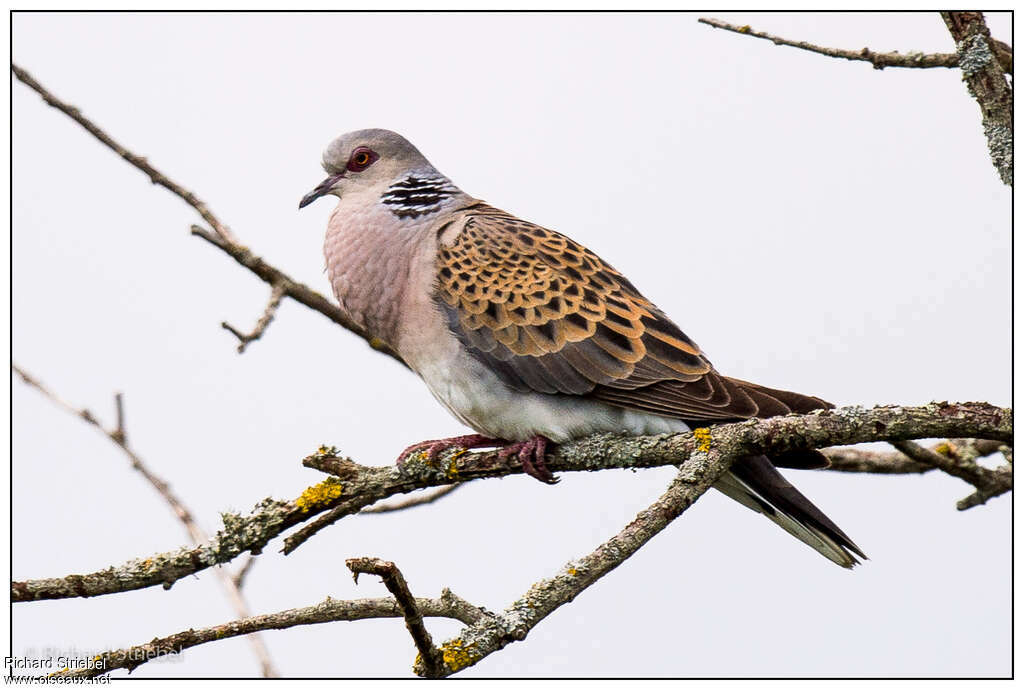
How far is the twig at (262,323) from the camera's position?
13.6ft

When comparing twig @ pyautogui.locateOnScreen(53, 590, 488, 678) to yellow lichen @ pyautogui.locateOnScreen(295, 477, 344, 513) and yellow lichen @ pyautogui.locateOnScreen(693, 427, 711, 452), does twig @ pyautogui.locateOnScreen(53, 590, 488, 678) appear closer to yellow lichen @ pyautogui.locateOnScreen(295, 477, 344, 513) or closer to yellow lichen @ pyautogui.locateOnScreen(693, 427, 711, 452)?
yellow lichen @ pyautogui.locateOnScreen(295, 477, 344, 513)

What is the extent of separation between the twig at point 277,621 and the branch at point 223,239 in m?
1.52

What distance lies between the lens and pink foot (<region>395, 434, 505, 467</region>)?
144 inches

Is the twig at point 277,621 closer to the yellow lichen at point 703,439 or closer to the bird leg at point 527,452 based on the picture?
the bird leg at point 527,452

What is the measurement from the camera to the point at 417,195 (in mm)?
4633

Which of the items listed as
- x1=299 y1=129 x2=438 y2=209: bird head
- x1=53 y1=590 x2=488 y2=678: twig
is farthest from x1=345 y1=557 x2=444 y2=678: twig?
x1=299 y1=129 x2=438 y2=209: bird head

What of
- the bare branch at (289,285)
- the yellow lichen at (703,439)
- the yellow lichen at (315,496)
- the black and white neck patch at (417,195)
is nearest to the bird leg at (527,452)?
the yellow lichen at (315,496)

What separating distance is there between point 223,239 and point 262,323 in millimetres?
526

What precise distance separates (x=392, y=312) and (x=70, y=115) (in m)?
1.35

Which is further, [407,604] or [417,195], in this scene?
[417,195]

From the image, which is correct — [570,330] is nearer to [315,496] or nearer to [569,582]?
[315,496]

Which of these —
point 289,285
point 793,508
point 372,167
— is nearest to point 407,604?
point 793,508

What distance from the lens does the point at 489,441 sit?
159 inches

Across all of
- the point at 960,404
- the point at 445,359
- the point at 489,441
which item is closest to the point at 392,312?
the point at 445,359
